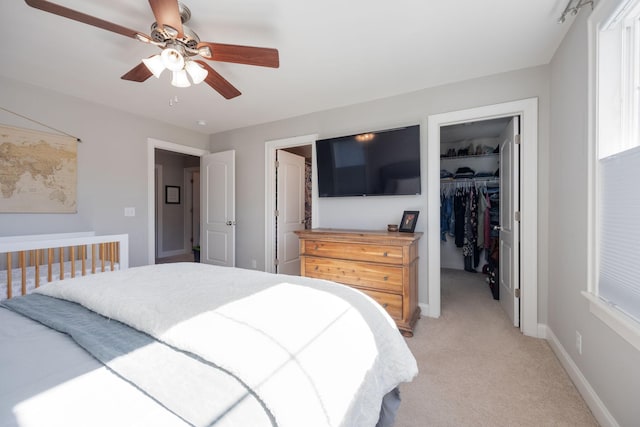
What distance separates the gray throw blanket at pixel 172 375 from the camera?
0.52 m

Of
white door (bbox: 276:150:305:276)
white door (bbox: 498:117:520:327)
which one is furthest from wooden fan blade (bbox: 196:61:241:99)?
white door (bbox: 498:117:520:327)

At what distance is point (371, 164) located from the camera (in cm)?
288

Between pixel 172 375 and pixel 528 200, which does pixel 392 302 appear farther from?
pixel 172 375

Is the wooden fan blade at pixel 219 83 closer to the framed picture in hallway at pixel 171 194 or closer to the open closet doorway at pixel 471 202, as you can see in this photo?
the open closet doorway at pixel 471 202

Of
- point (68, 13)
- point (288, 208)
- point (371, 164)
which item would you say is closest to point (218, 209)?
point (288, 208)

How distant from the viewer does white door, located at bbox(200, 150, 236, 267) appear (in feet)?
12.7

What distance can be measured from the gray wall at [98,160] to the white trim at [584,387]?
4309 millimetres

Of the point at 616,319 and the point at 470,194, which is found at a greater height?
the point at 470,194

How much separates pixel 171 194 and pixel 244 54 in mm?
5164

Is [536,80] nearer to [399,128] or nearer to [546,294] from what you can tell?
[399,128]

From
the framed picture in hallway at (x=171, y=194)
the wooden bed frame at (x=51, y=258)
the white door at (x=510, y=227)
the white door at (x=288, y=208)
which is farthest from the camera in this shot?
the framed picture in hallway at (x=171, y=194)

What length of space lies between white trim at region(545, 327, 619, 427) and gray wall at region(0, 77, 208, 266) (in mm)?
4309

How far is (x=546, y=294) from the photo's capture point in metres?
2.23

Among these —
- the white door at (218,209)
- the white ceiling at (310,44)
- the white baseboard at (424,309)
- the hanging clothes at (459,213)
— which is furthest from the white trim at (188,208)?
the hanging clothes at (459,213)
